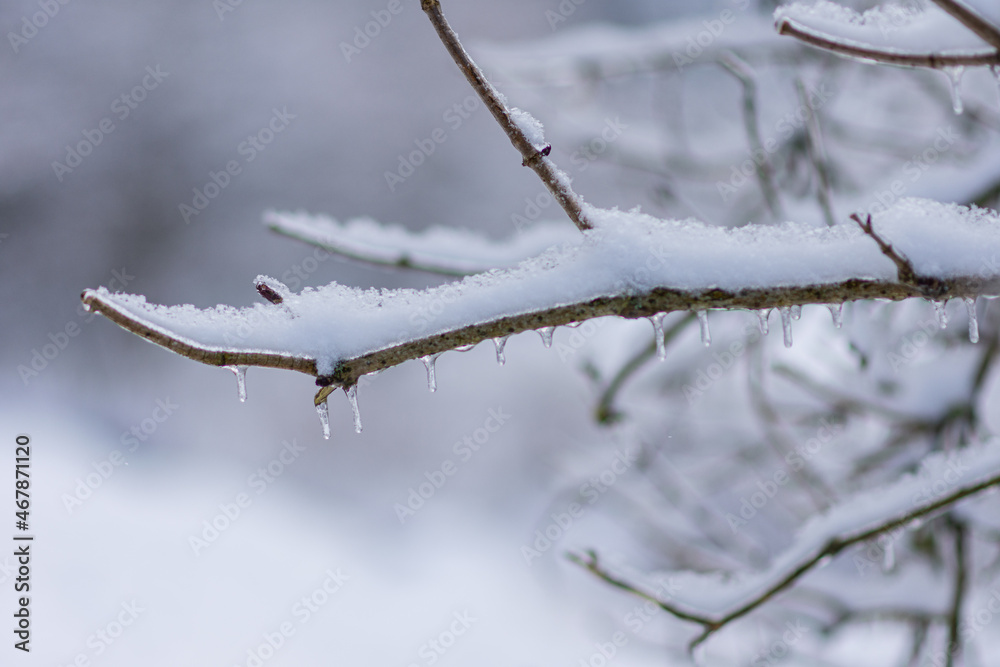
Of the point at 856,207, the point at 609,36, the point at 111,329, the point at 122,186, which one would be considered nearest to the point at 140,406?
the point at 111,329

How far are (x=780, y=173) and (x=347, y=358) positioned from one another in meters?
1.78

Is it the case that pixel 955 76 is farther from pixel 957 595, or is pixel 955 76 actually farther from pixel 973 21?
pixel 957 595

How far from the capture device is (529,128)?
0.64 meters

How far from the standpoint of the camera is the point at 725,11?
1884mm

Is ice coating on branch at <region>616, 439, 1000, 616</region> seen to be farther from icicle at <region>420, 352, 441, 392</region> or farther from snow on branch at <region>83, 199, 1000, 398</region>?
icicle at <region>420, 352, 441, 392</region>

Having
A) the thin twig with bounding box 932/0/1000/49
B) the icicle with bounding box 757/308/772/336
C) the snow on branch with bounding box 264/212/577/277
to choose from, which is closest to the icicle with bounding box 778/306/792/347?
the icicle with bounding box 757/308/772/336

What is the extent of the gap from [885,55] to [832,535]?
1.85 ft

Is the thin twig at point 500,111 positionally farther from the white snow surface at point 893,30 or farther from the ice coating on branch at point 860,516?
the ice coating on branch at point 860,516

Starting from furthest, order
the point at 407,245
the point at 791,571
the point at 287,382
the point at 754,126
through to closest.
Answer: the point at 287,382, the point at 754,126, the point at 407,245, the point at 791,571

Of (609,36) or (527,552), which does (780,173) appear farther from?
(527,552)

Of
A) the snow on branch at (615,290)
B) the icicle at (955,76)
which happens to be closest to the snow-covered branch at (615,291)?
the snow on branch at (615,290)

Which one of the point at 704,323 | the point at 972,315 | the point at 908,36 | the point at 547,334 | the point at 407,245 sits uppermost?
the point at 908,36

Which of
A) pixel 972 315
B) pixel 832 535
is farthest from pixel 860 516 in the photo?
pixel 972 315

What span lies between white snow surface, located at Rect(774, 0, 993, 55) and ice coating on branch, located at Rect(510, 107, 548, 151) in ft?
0.75
